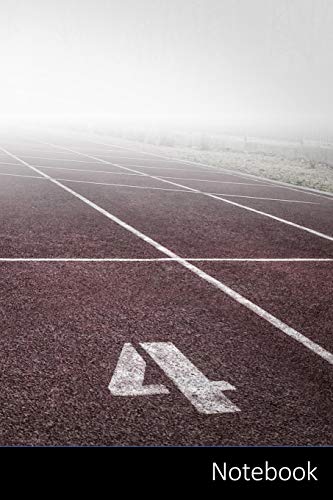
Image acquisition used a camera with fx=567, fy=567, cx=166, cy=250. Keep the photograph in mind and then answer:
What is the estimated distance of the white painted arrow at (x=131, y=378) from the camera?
11.6 feet

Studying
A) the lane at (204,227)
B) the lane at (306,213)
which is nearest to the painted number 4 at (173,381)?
the lane at (204,227)

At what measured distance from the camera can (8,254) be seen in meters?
6.68

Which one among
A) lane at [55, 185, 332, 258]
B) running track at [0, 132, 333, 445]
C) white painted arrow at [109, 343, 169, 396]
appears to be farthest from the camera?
lane at [55, 185, 332, 258]

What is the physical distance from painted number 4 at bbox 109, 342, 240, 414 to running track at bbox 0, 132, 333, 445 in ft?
0.04

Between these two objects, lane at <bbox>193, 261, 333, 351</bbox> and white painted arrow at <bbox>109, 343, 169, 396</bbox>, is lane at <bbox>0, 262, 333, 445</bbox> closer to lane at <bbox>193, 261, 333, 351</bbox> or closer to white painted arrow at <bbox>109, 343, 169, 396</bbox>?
white painted arrow at <bbox>109, 343, 169, 396</bbox>

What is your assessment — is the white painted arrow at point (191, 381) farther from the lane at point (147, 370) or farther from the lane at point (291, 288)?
the lane at point (291, 288)

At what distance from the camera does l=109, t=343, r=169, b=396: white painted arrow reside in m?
3.55

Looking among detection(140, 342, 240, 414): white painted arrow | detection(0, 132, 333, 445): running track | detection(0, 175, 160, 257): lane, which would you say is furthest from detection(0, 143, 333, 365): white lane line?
detection(140, 342, 240, 414): white painted arrow

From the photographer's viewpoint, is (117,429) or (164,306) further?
(164,306)

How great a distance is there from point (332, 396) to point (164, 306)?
74.7 inches

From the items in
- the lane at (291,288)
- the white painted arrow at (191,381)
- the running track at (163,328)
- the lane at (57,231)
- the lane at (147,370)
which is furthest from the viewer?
the lane at (57,231)

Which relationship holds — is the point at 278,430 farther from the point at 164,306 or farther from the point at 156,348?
the point at 164,306
